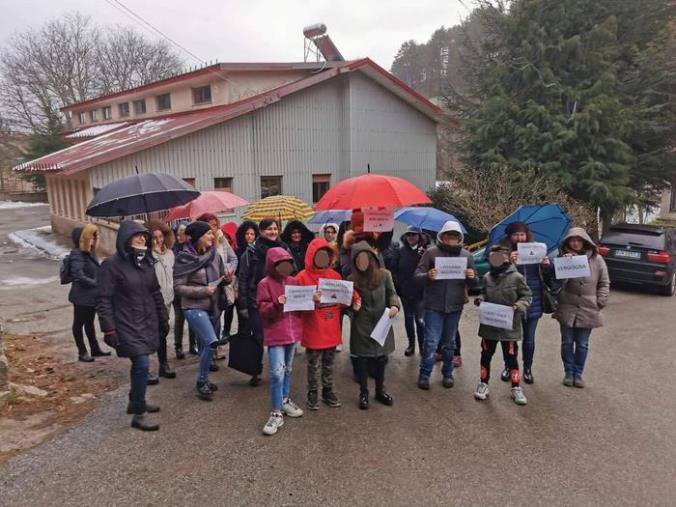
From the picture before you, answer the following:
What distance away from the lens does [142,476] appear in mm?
3531

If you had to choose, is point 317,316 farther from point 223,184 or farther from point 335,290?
point 223,184

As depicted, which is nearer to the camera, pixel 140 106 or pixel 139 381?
pixel 139 381

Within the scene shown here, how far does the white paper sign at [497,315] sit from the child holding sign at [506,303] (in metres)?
0.03

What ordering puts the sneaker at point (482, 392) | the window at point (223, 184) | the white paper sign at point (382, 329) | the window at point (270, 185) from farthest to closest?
the window at point (270, 185)
the window at point (223, 184)
the sneaker at point (482, 392)
the white paper sign at point (382, 329)

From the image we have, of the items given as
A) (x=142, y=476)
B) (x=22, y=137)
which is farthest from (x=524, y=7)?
(x=22, y=137)

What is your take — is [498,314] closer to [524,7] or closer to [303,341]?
[303,341]

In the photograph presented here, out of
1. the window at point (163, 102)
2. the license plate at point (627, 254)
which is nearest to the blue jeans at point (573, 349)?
the license plate at point (627, 254)

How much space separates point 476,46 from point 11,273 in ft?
55.4

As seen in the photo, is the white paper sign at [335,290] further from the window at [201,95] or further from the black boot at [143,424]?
the window at [201,95]

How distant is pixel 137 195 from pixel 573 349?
17.9 ft

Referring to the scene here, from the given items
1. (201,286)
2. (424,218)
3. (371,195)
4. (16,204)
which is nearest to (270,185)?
(424,218)

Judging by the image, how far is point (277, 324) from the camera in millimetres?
4297

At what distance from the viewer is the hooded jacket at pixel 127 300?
3.89 m

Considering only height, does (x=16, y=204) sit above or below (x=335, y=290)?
above
